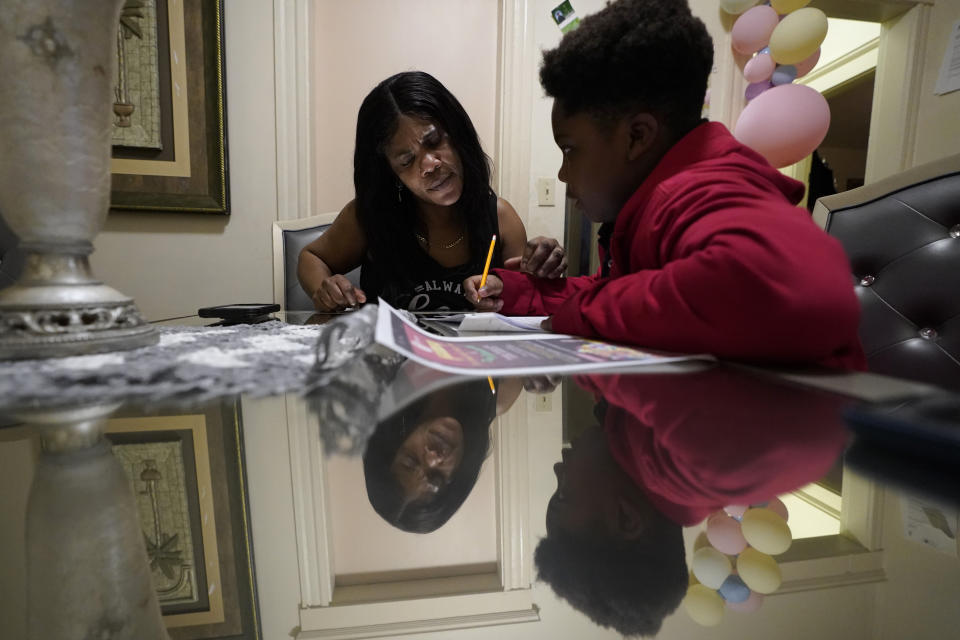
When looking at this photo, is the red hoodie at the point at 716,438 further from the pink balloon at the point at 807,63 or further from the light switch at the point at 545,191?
the pink balloon at the point at 807,63

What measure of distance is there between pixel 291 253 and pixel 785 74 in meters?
1.77

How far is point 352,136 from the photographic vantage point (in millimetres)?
1741

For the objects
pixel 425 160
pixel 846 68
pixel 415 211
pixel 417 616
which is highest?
pixel 846 68

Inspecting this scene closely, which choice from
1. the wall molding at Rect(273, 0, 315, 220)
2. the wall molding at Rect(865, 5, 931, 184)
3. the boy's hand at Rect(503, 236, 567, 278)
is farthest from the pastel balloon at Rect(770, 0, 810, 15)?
the wall molding at Rect(273, 0, 315, 220)

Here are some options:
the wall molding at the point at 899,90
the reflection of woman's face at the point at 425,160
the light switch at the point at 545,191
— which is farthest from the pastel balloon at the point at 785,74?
the reflection of woman's face at the point at 425,160

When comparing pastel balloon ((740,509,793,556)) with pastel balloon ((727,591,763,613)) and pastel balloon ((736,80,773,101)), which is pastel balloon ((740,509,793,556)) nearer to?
pastel balloon ((727,591,763,613))

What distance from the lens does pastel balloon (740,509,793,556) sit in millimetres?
125

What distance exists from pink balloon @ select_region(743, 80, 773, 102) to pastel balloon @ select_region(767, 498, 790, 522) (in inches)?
77.1

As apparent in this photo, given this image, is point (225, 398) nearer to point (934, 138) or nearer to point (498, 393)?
point (498, 393)

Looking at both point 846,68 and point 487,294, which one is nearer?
point 487,294

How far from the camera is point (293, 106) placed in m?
1.60

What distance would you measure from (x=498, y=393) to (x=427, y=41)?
6.01 feet

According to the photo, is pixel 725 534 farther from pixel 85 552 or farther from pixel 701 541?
pixel 85 552

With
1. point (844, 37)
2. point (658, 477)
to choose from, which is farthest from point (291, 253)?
point (844, 37)
